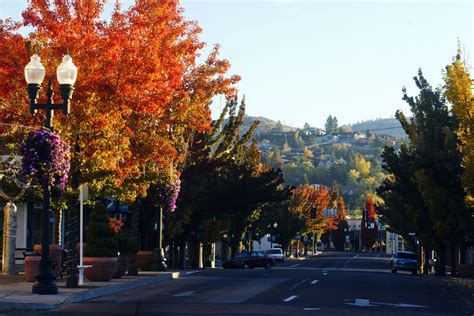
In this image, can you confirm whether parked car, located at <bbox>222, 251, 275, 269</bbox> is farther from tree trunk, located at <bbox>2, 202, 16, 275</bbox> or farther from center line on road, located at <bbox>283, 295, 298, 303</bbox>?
center line on road, located at <bbox>283, 295, 298, 303</bbox>

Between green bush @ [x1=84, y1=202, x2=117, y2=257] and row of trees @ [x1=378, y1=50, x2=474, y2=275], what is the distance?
14558mm

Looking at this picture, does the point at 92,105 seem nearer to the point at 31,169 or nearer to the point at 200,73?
the point at 31,169

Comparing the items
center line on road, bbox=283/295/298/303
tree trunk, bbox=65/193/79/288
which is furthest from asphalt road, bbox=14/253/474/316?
tree trunk, bbox=65/193/79/288

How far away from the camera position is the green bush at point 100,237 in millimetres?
30578

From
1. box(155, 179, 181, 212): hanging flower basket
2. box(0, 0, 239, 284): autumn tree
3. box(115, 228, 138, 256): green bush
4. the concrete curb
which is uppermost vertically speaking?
box(0, 0, 239, 284): autumn tree

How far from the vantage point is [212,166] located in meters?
52.8

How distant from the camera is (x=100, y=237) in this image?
30766 millimetres

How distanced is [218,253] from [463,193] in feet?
173

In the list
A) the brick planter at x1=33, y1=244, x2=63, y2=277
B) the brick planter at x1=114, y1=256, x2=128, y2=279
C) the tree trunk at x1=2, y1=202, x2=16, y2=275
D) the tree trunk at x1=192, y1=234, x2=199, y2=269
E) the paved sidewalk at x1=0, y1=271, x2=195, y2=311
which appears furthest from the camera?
the tree trunk at x1=192, y1=234, x2=199, y2=269

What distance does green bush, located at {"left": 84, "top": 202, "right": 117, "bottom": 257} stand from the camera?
3058 cm

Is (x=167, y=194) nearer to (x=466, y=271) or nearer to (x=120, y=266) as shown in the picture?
(x=120, y=266)

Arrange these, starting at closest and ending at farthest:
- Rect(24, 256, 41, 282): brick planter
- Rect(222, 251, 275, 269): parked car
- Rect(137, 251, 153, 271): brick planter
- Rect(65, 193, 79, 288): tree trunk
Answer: Rect(65, 193, 79, 288): tree trunk
Rect(24, 256, 41, 282): brick planter
Rect(137, 251, 153, 271): brick planter
Rect(222, 251, 275, 269): parked car

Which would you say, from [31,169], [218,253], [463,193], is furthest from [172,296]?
[218,253]

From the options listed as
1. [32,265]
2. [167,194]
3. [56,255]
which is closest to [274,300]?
[32,265]
